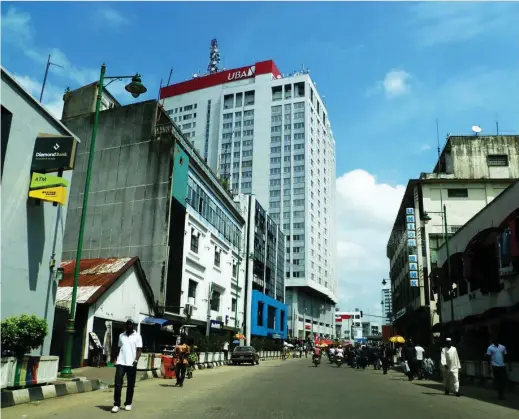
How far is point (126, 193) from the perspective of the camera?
31.7 meters

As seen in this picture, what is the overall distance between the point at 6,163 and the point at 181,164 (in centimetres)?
1857

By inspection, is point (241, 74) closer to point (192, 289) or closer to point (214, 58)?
point (214, 58)

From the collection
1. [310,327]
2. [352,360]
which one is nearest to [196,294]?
[352,360]

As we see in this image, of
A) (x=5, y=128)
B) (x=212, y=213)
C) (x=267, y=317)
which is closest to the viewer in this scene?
(x=5, y=128)

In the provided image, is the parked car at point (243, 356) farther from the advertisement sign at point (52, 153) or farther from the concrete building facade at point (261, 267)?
the advertisement sign at point (52, 153)

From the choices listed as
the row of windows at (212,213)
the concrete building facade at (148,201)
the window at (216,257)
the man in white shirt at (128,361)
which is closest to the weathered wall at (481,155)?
the row of windows at (212,213)

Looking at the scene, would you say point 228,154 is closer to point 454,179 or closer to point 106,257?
point 454,179

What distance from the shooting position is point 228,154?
115 m

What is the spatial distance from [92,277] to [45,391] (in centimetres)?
1423

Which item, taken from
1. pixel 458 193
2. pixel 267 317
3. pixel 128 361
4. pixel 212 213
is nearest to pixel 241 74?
pixel 267 317

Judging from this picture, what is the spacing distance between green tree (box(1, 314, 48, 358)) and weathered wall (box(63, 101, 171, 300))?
18.9 m

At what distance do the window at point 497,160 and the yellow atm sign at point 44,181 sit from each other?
42166 mm

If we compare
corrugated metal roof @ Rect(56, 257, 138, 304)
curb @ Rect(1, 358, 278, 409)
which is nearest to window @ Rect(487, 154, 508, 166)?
corrugated metal roof @ Rect(56, 257, 138, 304)

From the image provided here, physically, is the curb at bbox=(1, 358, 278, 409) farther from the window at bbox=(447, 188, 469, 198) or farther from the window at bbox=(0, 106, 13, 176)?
the window at bbox=(447, 188, 469, 198)
